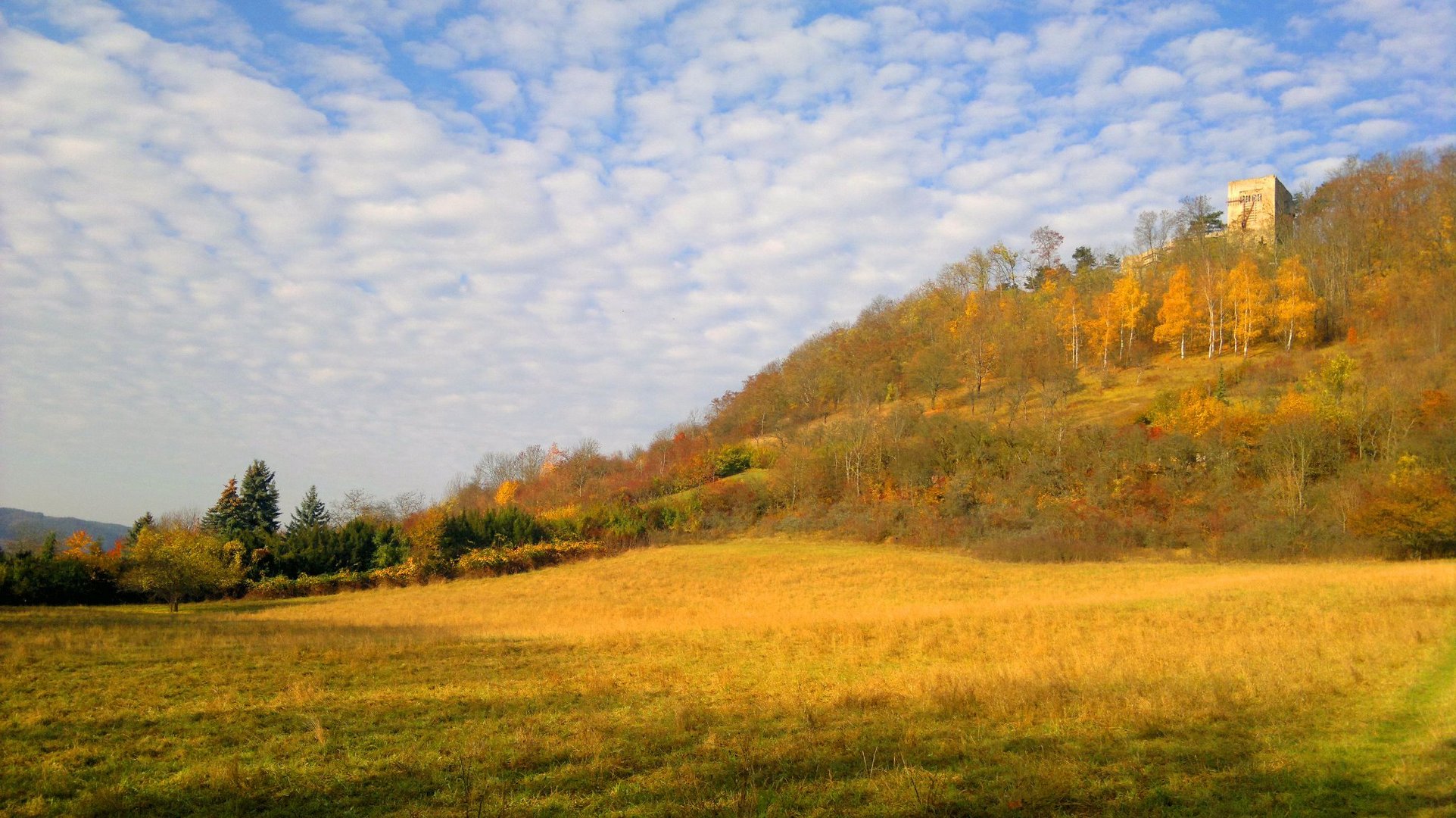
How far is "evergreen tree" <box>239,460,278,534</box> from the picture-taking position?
2611 inches

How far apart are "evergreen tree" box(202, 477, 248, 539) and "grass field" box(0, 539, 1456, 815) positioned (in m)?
49.2

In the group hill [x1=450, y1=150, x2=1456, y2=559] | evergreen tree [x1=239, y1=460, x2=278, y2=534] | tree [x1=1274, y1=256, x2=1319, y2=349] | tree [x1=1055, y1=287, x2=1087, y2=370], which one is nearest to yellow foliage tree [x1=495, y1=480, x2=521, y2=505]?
hill [x1=450, y1=150, x2=1456, y2=559]

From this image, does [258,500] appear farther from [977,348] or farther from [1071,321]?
[1071,321]

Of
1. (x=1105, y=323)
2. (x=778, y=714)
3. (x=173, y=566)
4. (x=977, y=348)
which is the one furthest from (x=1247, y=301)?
(x=173, y=566)

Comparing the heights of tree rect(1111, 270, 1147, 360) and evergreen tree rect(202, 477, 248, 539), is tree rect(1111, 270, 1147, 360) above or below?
above

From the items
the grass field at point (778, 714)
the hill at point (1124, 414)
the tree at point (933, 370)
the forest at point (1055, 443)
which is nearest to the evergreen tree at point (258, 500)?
the forest at point (1055, 443)

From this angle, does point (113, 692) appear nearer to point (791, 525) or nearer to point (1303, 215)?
point (791, 525)

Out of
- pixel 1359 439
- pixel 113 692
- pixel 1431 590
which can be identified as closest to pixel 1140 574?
pixel 1431 590

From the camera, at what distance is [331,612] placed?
116 ft

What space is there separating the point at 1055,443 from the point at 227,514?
69570 mm

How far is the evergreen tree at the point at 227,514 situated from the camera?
64.6 m

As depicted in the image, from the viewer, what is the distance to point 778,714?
403 inches

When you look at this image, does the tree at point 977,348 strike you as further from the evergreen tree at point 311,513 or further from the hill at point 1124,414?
the evergreen tree at point 311,513

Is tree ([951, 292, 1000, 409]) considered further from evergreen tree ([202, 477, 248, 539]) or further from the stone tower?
evergreen tree ([202, 477, 248, 539])
